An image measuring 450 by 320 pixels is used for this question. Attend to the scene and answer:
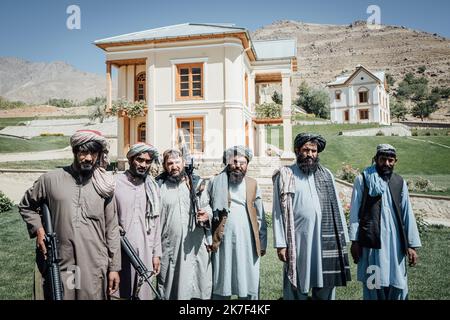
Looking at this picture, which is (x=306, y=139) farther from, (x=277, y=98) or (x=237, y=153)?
(x=277, y=98)

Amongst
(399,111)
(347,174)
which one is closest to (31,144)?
(347,174)

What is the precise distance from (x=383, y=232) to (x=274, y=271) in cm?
254

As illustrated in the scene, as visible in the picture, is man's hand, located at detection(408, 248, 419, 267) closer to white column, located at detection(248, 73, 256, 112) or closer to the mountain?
the mountain

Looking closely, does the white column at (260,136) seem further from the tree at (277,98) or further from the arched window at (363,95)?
the tree at (277,98)

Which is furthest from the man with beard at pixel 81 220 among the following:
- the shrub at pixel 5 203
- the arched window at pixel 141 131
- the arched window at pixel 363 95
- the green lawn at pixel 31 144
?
the arched window at pixel 363 95

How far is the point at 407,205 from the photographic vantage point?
3564 mm

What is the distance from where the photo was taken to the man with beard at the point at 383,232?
11.3ft

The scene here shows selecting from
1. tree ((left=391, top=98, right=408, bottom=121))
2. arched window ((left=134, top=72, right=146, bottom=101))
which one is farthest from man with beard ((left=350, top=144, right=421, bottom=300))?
tree ((left=391, top=98, right=408, bottom=121))

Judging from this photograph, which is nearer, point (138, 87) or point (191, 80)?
point (191, 80)

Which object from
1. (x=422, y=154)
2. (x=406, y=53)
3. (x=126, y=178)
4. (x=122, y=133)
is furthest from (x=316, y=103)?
(x=126, y=178)

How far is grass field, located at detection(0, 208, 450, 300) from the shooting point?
4.62 meters

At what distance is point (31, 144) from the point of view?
1703 cm
